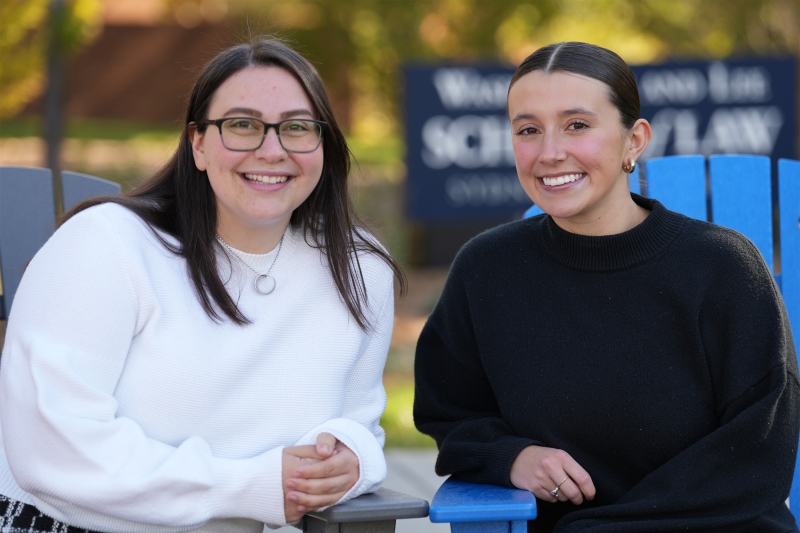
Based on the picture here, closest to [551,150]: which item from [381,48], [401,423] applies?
[401,423]

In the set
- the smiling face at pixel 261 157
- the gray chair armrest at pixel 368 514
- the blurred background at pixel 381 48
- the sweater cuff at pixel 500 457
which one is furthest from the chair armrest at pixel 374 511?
the blurred background at pixel 381 48

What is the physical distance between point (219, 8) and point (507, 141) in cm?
655

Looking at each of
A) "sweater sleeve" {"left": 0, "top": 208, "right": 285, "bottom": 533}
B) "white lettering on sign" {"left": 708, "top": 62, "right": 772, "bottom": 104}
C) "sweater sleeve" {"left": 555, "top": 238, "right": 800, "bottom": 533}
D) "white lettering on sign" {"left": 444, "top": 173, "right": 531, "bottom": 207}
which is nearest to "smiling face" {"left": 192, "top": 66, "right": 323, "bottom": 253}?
"sweater sleeve" {"left": 0, "top": 208, "right": 285, "bottom": 533}

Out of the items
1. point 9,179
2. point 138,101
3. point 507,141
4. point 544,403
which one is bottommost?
point 544,403

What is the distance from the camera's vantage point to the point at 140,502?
81.7 inches

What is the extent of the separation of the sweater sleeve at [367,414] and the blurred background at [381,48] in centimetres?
445

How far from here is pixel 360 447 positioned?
2309 millimetres

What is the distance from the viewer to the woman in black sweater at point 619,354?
229cm

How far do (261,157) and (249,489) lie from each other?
77 cm

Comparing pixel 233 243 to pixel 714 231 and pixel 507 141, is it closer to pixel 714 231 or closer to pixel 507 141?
pixel 714 231

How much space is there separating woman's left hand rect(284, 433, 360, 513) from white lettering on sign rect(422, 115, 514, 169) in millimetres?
3937

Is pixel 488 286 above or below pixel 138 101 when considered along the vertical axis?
below

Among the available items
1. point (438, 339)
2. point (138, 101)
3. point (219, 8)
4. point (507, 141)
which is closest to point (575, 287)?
point (438, 339)

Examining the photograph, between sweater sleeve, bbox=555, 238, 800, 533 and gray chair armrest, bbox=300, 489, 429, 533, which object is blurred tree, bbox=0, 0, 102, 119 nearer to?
gray chair armrest, bbox=300, 489, 429, 533
